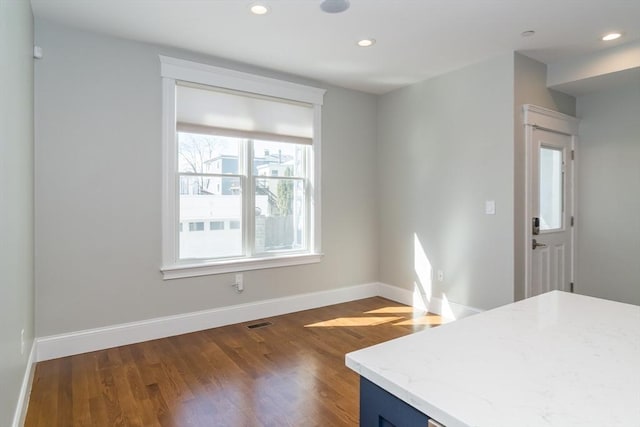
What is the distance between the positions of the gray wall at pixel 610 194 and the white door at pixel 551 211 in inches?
7.5

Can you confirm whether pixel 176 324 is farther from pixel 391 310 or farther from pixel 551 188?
pixel 551 188

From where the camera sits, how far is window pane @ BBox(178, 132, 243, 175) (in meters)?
3.59

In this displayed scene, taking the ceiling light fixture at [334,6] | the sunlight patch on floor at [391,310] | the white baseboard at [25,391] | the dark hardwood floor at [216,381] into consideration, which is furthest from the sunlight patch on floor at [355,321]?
the ceiling light fixture at [334,6]

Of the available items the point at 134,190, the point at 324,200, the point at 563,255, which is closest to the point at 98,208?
the point at 134,190

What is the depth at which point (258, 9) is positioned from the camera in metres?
2.65

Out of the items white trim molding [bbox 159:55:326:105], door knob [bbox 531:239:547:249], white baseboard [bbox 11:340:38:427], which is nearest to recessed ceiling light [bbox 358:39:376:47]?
white trim molding [bbox 159:55:326:105]

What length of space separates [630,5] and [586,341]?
2805mm

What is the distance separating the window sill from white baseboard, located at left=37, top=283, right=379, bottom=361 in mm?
384

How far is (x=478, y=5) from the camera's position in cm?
260

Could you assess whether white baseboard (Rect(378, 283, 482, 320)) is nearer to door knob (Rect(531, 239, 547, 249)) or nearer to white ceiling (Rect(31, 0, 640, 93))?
door knob (Rect(531, 239, 547, 249))

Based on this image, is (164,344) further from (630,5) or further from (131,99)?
(630,5)

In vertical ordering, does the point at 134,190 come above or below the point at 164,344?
above

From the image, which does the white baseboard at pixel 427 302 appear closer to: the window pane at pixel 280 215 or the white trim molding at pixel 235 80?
the window pane at pixel 280 215

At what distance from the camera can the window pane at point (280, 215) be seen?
4070 millimetres
